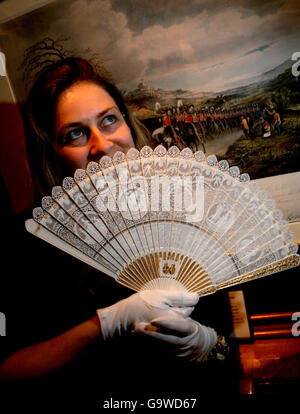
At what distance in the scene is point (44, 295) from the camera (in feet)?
4.33

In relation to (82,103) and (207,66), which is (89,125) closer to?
(82,103)

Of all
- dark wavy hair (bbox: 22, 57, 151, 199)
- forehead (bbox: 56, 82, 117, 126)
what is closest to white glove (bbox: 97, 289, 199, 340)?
dark wavy hair (bbox: 22, 57, 151, 199)

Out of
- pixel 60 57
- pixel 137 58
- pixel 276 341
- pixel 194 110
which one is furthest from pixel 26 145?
pixel 276 341

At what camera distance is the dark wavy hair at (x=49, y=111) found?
1.33 m

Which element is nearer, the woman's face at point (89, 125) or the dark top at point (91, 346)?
the dark top at point (91, 346)

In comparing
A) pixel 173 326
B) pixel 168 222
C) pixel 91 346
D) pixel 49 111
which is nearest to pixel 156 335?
pixel 173 326

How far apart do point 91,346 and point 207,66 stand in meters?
0.99

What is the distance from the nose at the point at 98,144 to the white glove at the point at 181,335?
0.60 meters

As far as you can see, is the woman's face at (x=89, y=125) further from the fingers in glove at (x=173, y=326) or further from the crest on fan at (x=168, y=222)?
the fingers in glove at (x=173, y=326)

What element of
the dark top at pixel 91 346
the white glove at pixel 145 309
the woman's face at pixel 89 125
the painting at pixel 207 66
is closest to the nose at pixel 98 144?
the woman's face at pixel 89 125

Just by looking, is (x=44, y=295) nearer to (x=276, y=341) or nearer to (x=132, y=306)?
(x=132, y=306)

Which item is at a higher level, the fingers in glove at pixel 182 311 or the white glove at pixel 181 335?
the fingers in glove at pixel 182 311

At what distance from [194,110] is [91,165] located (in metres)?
0.40

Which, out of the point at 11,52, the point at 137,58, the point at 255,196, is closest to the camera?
the point at 255,196
